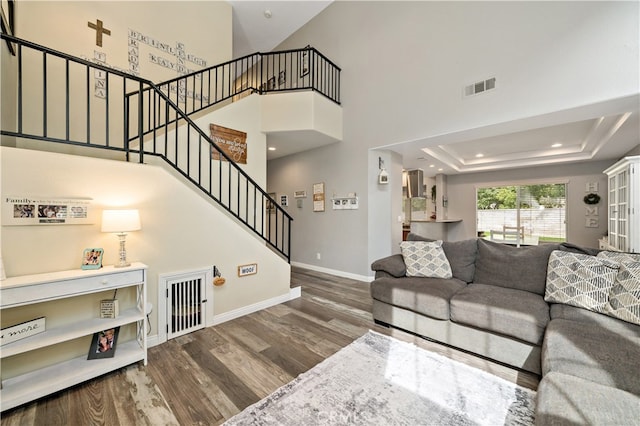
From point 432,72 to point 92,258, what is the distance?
4787 millimetres

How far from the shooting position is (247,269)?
3.15 meters

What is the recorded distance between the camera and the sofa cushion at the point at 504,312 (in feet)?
6.45

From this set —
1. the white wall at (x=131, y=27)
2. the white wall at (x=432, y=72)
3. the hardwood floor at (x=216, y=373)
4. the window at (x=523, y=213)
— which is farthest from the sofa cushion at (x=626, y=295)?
the window at (x=523, y=213)

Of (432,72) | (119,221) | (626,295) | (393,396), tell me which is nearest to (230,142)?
(119,221)

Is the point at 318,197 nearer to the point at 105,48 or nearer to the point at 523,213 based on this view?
the point at 105,48

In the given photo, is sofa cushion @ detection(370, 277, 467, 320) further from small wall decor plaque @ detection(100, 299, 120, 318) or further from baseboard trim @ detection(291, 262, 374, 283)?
small wall decor plaque @ detection(100, 299, 120, 318)

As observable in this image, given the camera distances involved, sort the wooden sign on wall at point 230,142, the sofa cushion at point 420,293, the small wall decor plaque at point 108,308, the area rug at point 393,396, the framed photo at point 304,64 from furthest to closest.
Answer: the framed photo at point 304,64 → the wooden sign on wall at point 230,142 → the sofa cushion at point 420,293 → the small wall decor plaque at point 108,308 → the area rug at point 393,396

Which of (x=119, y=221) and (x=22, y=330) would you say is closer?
(x=22, y=330)

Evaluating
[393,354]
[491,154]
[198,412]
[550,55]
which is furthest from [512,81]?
[198,412]

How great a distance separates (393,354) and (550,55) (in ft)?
12.5

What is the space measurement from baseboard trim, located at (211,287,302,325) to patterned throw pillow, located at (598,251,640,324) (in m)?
3.16

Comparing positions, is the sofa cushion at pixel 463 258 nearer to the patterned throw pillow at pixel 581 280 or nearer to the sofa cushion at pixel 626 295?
the patterned throw pillow at pixel 581 280

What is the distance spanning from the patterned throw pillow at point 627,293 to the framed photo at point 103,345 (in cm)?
390

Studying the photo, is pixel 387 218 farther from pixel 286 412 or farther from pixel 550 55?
pixel 286 412
